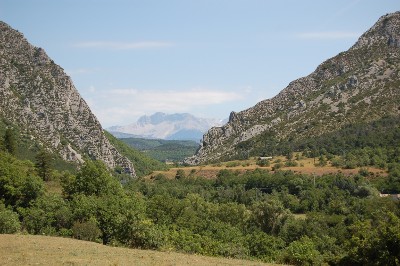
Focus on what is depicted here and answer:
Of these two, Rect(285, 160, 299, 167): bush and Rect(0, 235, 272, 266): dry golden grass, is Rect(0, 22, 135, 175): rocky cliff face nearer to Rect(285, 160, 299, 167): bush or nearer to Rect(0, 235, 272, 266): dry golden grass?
Rect(285, 160, 299, 167): bush

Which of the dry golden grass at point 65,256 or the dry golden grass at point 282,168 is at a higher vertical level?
the dry golden grass at point 65,256

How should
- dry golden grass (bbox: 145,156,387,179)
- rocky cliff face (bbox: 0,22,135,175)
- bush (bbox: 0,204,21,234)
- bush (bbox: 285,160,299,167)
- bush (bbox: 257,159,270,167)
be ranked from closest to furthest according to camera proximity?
bush (bbox: 0,204,21,234), dry golden grass (bbox: 145,156,387,179), bush (bbox: 285,160,299,167), rocky cliff face (bbox: 0,22,135,175), bush (bbox: 257,159,270,167)

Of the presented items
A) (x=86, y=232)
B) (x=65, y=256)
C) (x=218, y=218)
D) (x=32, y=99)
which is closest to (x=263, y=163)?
(x=218, y=218)

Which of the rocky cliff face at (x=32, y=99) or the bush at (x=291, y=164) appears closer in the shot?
the bush at (x=291, y=164)

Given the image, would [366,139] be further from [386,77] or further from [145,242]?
[145,242]

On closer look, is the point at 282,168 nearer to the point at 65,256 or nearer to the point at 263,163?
the point at 263,163

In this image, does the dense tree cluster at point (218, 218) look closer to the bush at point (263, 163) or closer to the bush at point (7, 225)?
the bush at point (7, 225)

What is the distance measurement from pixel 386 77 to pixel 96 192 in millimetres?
171564

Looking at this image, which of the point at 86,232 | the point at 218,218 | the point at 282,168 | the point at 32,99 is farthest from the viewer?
the point at 32,99

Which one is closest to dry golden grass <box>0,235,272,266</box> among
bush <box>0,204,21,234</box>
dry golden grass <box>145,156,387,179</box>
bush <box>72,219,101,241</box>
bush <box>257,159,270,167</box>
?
bush <box>72,219,101,241</box>

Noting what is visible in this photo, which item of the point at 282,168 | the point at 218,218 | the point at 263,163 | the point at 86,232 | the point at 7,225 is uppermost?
the point at 7,225

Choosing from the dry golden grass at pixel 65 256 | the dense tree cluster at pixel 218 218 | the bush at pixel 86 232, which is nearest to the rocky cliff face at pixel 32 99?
the dense tree cluster at pixel 218 218

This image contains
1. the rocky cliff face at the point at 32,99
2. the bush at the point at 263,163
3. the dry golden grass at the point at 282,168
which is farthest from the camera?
the bush at the point at 263,163

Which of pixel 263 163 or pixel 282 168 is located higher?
pixel 263 163
